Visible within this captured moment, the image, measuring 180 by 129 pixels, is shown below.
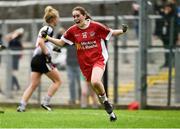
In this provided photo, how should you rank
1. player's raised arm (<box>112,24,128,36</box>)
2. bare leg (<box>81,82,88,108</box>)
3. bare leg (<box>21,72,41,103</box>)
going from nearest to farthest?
player's raised arm (<box>112,24,128,36</box>)
bare leg (<box>21,72,41,103</box>)
bare leg (<box>81,82,88,108</box>)

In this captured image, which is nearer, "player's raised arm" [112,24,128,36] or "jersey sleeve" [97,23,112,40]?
"player's raised arm" [112,24,128,36]

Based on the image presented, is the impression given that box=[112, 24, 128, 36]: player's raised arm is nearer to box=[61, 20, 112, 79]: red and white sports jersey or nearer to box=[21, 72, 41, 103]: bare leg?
box=[61, 20, 112, 79]: red and white sports jersey

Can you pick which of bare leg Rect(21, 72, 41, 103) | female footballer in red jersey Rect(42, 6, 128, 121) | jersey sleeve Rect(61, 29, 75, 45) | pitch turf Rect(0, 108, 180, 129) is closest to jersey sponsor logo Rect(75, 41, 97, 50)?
female footballer in red jersey Rect(42, 6, 128, 121)

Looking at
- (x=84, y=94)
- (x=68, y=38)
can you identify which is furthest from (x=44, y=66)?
(x=84, y=94)

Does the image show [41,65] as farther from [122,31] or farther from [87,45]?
[122,31]

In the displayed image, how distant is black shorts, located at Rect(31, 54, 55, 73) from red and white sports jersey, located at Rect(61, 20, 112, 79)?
2.65 m

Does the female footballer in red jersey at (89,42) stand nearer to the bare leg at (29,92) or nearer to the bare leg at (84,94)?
the bare leg at (29,92)

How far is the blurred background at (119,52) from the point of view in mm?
20766

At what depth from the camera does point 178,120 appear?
1511 centimetres

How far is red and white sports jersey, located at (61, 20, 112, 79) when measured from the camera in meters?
15.2

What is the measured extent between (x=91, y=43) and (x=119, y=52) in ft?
21.6

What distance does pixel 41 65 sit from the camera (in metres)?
18.0

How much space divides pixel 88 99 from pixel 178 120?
21.7 ft

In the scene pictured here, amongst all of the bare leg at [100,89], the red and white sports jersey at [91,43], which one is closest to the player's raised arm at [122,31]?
the red and white sports jersey at [91,43]
